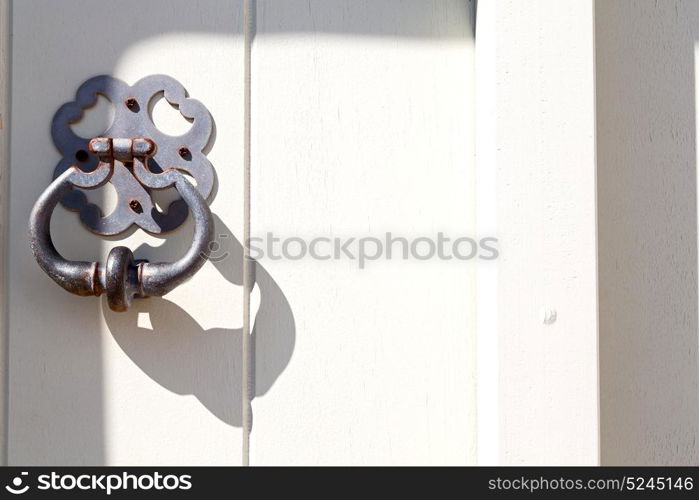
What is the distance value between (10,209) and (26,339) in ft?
0.43

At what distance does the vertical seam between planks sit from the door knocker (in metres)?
0.04

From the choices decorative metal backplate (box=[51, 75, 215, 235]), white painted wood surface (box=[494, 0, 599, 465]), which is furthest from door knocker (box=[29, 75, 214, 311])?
white painted wood surface (box=[494, 0, 599, 465])

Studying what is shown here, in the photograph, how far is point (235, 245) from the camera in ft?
2.57

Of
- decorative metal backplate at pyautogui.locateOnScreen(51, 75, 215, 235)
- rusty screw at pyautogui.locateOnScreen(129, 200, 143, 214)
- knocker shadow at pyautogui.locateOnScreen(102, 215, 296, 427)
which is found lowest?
knocker shadow at pyautogui.locateOnScreen(102, 215, 296, 427)

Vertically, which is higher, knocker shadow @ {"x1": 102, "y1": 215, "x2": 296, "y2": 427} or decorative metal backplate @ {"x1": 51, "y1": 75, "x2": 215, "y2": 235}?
decorative metal backplate @ {"x1": 51, "y1": 75, "x2": 215, "y2": 235}

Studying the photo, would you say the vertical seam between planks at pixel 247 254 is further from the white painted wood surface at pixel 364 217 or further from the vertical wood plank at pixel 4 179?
the vertical wood plank at pixel 4 179

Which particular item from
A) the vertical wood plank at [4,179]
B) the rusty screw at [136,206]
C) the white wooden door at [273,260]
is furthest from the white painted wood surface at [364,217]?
the vertical wood plank at [4,179]

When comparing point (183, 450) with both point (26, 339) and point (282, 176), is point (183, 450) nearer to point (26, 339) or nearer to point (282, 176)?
point (26, 339)

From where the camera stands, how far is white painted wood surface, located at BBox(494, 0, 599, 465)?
2.32 ft

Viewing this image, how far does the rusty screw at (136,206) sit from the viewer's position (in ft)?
2.52

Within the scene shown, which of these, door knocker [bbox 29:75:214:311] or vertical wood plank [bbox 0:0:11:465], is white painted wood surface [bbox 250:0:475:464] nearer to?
door knocker [bbox 29:75:214:311]

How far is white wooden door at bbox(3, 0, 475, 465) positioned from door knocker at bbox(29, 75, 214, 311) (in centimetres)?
1

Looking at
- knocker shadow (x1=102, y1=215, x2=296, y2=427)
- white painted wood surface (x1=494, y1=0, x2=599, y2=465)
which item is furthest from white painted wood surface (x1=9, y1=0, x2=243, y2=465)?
white painted wood surface (x1=494, y1=0, x2=599, y2=465)

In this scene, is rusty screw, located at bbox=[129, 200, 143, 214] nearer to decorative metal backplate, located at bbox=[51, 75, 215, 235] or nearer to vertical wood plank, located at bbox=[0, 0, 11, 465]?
decorative metal backplate, located at bbox=[51, 75, 215, 235]
